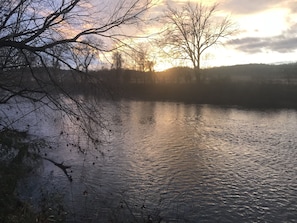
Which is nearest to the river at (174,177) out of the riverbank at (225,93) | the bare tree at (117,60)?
the bare tree at (117,60)

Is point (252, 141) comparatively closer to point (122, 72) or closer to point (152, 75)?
point (122, 72)

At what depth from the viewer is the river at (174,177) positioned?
796 cm

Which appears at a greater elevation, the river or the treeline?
the treeline

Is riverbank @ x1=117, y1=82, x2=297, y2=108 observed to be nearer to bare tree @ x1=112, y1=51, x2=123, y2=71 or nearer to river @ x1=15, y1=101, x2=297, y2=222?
river @ x1=15, y1=101, x2=297, y2=222

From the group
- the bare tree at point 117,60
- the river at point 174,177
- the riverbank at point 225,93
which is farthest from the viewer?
the riverbank at point 225,93

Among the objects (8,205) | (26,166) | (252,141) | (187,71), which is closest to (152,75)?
(187,71)

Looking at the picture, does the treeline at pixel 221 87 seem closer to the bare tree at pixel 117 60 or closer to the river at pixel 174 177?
the river at pixel 174 177

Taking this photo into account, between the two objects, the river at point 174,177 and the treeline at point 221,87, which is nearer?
the river at point 174,177

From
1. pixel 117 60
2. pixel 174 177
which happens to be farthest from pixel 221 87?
pixel 117 60

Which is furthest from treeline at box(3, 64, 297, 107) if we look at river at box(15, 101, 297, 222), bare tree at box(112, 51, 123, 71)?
bare tree at box(112, 51, 123, 71)

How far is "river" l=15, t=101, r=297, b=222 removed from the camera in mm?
7965

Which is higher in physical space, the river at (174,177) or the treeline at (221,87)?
the treeline at (221,87)

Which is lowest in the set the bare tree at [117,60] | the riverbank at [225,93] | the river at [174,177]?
the river at [174,177]

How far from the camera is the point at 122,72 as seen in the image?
7.31 m
